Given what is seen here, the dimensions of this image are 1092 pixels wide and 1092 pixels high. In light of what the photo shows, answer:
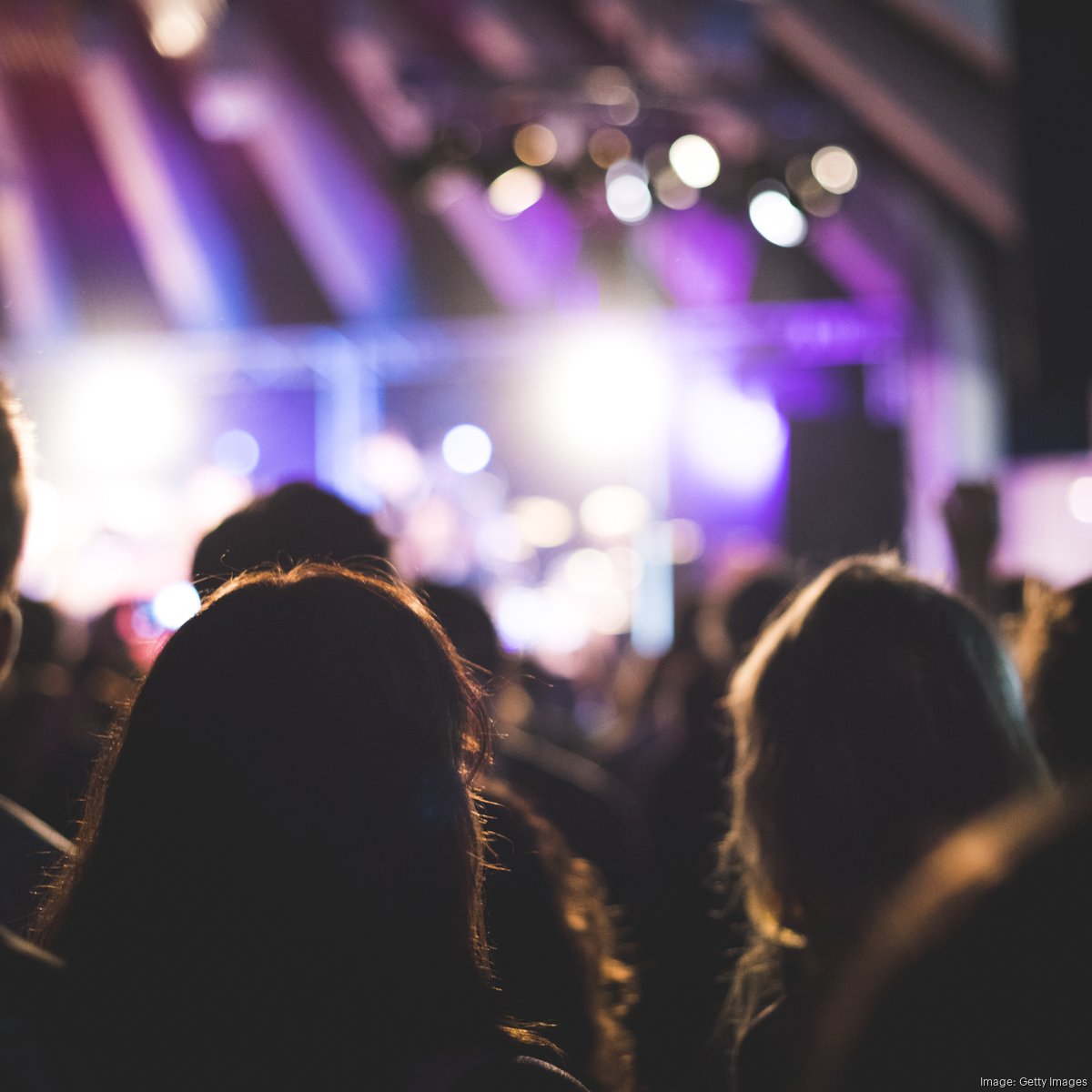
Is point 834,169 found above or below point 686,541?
above

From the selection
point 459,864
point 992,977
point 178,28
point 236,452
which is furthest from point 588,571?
point 992,977

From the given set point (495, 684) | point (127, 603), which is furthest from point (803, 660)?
point (127, 603)

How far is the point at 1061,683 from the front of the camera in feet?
5.06

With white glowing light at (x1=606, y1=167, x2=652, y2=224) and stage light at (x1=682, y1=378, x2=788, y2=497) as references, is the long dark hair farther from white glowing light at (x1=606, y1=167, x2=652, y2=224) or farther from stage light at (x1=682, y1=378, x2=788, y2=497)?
stage light at (x1=682, y1=378, x2=788, y2=497)

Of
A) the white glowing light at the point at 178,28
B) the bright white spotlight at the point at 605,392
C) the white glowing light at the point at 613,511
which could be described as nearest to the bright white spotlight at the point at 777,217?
the bright white spotlight at the point at 605,392

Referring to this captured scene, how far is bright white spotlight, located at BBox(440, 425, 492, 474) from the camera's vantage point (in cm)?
960

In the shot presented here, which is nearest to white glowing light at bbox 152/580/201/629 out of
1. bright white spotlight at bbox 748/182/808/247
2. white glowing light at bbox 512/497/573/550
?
white glowing light at bbox 512/497/573/550

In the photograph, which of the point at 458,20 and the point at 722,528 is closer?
the point at 458,20

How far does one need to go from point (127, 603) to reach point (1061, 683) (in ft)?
9.23

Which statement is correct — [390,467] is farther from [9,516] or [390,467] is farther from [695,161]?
[9,516]

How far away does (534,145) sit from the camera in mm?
6344

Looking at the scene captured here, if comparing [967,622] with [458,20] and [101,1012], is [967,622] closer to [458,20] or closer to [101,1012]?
[101,1012]

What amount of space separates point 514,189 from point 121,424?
4623 millimetres

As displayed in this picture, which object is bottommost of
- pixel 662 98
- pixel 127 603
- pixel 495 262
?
pixel 127 603
